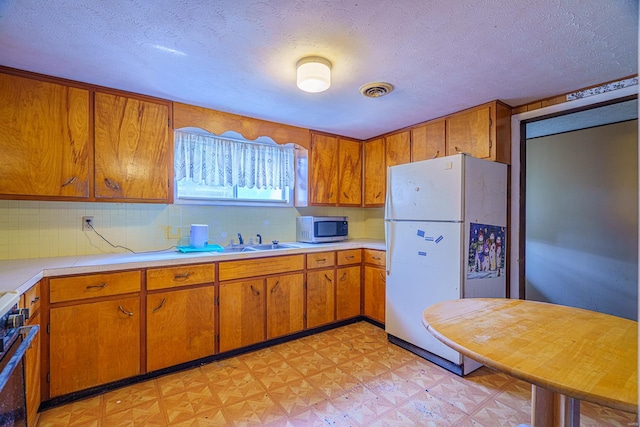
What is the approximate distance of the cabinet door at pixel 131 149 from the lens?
85.4 inches

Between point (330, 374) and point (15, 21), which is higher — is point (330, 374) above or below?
below

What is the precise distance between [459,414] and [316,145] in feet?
8.67

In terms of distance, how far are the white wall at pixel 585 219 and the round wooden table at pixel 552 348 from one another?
263cm

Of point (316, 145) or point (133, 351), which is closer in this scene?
point (133, 351)

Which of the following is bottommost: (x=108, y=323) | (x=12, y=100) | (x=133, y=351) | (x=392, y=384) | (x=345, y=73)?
(x=392, y=384)

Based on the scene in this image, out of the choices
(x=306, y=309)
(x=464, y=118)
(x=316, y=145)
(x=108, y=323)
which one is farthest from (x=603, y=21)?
(x=108, y=323)

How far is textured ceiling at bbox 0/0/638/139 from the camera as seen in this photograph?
1.38 meters

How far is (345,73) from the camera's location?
6.50ft

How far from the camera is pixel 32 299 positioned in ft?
5.20

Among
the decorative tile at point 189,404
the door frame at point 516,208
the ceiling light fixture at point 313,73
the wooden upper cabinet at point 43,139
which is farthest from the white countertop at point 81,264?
the door frame at point 516,208

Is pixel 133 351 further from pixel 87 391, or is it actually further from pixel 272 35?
pixel 272 35

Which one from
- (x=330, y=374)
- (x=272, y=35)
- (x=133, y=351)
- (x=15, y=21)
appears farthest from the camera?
(x=330, y=374)

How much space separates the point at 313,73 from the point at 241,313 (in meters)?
1.92

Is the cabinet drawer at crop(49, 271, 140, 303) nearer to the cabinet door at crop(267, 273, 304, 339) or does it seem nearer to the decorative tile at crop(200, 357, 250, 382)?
the decorative tile at crop(200, 357, 250, 382)
